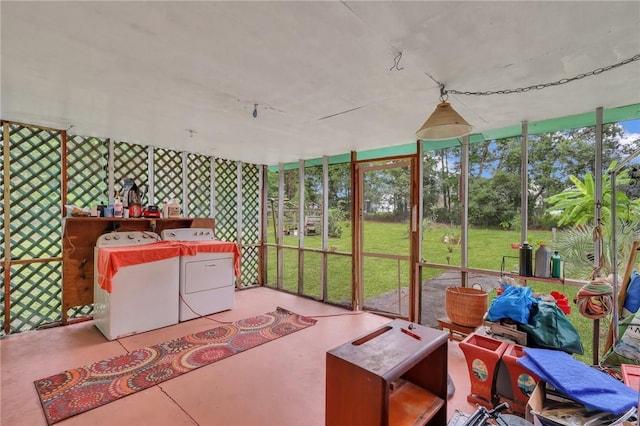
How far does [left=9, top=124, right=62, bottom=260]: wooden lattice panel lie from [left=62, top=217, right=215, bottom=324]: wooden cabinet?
0.19 m

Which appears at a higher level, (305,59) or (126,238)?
(305,59)

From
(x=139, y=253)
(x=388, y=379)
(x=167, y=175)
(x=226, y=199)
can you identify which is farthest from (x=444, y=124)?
(x=226, y=199)

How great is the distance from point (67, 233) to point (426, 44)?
4.19 meters

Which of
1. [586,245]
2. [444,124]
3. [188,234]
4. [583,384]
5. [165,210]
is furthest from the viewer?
[188,234]

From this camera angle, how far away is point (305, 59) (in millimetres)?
1750

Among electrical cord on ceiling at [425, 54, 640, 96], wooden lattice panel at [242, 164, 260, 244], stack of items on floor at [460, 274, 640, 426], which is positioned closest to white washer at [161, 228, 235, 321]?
wooden lattice panel at [242, 164, 260, 244]

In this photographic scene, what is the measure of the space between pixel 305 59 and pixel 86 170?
11.5ft

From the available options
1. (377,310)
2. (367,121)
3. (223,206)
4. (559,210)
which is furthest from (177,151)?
(559,210)

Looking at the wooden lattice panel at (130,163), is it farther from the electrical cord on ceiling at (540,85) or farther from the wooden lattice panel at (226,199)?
the electrical cord on ceiling at (540,85)

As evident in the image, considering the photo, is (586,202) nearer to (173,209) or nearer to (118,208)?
(173,209)

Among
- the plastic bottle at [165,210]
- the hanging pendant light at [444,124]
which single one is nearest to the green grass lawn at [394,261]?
the hanging pendant light at [444,124]

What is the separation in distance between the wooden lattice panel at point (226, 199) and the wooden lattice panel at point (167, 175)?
25.0 inches

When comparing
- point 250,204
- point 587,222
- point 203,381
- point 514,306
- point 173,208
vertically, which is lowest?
point 203,381

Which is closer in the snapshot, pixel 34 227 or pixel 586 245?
pixel 586 245
